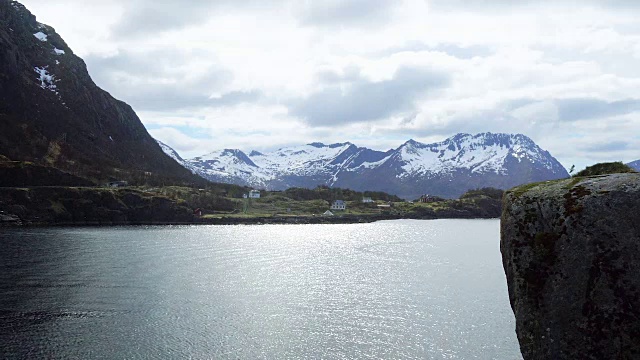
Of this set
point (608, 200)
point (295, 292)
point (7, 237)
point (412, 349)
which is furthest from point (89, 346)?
point (7, 237)

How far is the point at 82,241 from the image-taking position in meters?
136

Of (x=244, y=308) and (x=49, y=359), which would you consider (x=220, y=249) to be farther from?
(x=49, y=359)

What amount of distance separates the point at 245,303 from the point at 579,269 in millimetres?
58076

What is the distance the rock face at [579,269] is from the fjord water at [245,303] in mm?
30898

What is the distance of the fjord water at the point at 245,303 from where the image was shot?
4766 centimetres

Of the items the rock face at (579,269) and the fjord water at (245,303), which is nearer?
the rock face at (579,269)

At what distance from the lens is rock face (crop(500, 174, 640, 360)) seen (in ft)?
50.3

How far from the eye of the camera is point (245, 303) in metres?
68.9

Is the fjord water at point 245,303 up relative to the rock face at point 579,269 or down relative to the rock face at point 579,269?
down

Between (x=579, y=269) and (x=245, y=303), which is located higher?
(x=579, y=269)

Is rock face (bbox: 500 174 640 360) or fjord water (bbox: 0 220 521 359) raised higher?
rock face (bbox: 500 174 640 360)

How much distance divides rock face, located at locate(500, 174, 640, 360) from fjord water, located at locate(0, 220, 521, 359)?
3090 cm

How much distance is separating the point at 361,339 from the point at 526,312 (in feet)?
118

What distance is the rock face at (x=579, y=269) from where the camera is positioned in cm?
→ 1534
